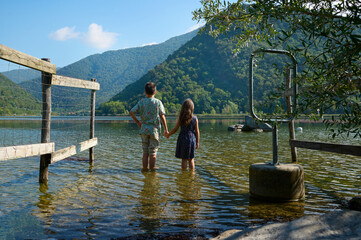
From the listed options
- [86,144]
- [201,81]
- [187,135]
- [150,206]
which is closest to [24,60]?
[150,206]

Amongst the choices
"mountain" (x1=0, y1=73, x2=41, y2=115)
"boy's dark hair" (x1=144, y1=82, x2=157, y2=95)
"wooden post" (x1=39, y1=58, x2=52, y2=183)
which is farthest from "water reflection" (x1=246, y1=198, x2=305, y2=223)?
"mountain" (x1=0, y1=73, x2=41, y2=115)

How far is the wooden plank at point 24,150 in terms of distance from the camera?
462 centimetres

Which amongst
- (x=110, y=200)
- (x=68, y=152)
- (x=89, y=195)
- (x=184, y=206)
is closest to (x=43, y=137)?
(x=68, y=152)

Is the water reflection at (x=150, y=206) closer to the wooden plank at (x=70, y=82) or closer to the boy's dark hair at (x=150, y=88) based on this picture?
the boy's dark hair at (x=150, y=88)

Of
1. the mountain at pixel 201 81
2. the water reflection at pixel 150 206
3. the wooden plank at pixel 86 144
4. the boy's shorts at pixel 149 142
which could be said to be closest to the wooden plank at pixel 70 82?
the wooden plank at pixel 86 144

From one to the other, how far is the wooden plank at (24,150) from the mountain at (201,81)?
98.1 metres

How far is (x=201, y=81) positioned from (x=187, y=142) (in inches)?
4851

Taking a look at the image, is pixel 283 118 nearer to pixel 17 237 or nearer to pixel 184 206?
pixel 184 206

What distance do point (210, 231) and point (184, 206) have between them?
45.4 inches

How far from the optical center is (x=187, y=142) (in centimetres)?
729

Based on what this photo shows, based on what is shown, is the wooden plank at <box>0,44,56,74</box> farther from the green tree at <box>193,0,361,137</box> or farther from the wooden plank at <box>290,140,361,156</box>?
the wooden plank at <box>290,140,361,156</box>

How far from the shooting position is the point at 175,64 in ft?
447

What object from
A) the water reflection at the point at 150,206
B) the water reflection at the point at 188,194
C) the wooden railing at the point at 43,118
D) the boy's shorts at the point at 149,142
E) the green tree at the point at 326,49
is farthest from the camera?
the boy's shorts at the point at 149,142

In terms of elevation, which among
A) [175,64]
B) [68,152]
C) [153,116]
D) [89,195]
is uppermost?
[175,64]
